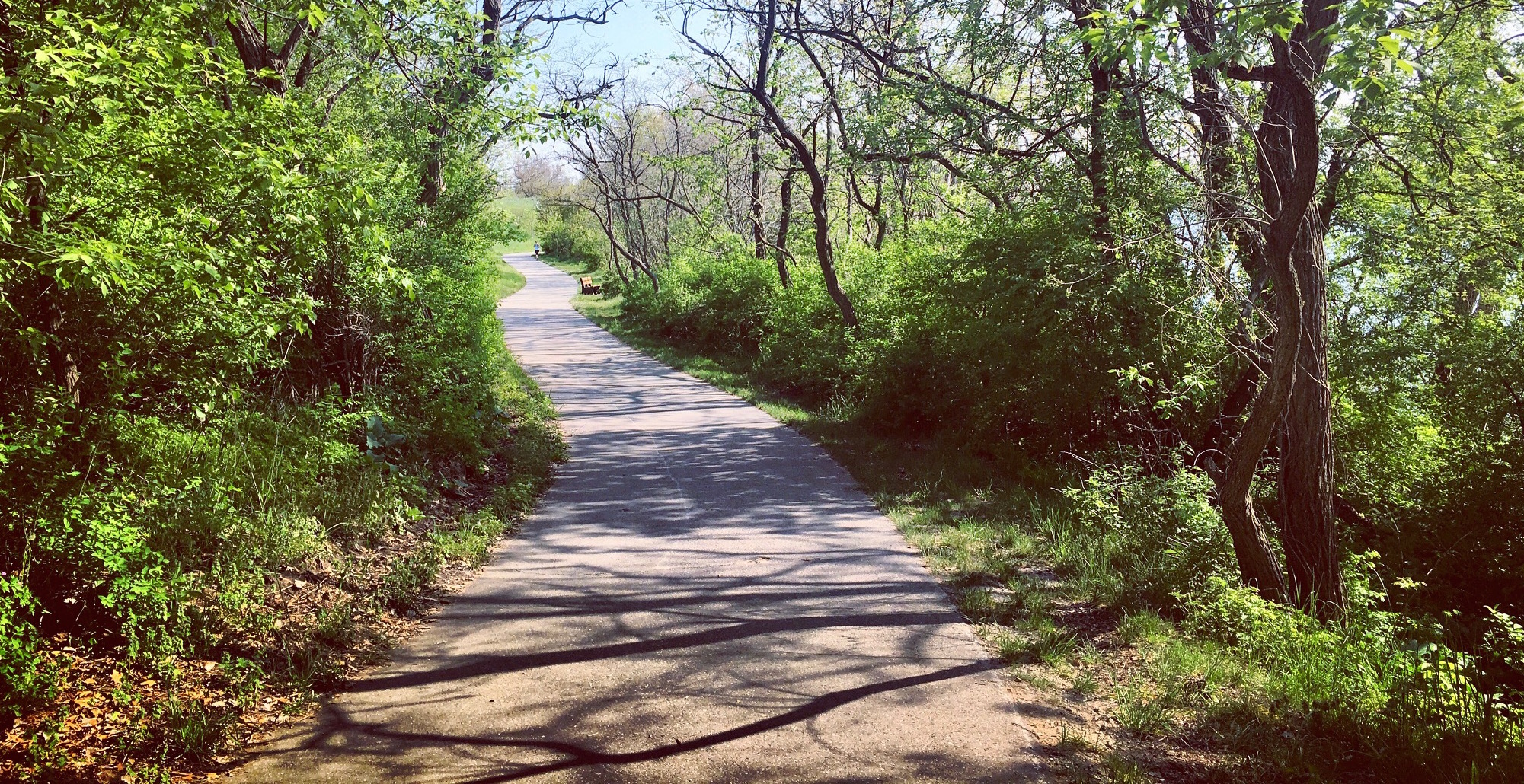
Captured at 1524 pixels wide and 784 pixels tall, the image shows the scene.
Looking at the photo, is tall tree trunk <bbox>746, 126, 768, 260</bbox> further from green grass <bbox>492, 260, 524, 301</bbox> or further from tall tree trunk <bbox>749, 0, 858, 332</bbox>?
green grass <bbox>492, 260, 524, 301</bbox>

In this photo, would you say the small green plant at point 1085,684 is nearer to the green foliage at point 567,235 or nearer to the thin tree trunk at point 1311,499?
the thin tree trunk at point 1311,499

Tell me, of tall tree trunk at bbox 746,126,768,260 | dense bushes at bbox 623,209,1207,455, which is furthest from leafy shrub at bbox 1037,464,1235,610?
tall tree trunk at bbox 746,126,768,260

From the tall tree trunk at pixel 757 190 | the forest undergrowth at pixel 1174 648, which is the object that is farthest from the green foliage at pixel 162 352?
the tall tree trunk at pixel 757 190

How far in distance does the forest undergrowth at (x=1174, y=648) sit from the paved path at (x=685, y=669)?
36 centimetres

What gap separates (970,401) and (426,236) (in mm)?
7178

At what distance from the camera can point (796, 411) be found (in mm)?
15469

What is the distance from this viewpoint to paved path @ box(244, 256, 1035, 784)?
412cm

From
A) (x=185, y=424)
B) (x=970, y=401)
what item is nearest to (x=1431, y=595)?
(x=970, y=401)

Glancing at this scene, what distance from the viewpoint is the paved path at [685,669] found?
412cm

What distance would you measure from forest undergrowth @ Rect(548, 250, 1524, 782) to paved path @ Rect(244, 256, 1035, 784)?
36 centimetres

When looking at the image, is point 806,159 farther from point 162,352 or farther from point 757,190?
point 162,352

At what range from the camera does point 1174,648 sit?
5430 mm

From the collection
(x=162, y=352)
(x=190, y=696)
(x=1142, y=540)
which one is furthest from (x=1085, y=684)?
(x=162, y=352)

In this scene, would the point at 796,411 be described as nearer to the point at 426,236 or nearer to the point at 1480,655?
the point at 426,236
